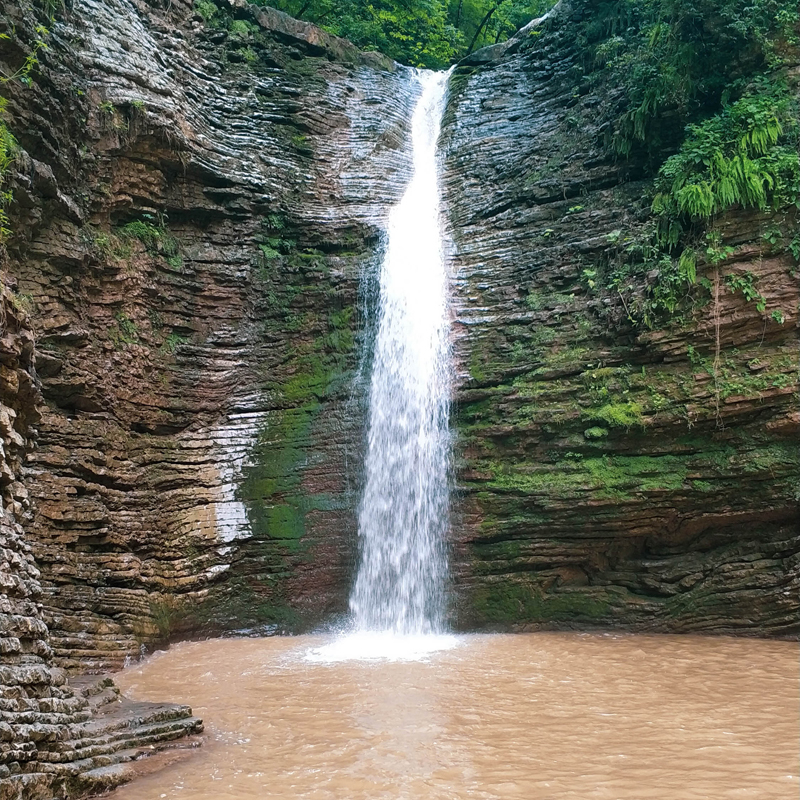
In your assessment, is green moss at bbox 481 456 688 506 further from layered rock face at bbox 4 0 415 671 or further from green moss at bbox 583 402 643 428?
layered rock face at bbox 4 0 415 671

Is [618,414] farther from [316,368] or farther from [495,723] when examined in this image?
[495,723]

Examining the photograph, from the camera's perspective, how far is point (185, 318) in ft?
35.7

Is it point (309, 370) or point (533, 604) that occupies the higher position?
point (309, 370)

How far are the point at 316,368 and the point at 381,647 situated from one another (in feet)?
15.6

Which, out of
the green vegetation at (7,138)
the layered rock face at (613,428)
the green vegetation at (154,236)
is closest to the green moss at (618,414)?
the layered rock face at (613,428)

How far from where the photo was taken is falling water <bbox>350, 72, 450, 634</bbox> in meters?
9.71

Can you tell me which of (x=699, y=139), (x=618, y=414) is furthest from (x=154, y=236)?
(x=699, y=139)

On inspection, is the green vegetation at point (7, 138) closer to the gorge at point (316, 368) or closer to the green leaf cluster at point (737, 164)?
the gorge at point (316, 368)

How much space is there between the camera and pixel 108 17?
10742mm

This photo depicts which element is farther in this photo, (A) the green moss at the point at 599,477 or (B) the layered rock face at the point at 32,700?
(A) the green moss at the point at 599,477

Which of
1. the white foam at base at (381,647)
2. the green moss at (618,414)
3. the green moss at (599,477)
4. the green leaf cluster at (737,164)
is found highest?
the green leaf cluster at (737,164)

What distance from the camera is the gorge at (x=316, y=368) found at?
8625 mm

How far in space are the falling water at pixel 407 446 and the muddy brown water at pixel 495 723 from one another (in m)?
1.71

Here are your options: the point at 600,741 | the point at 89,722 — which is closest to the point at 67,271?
the point at 89,722
